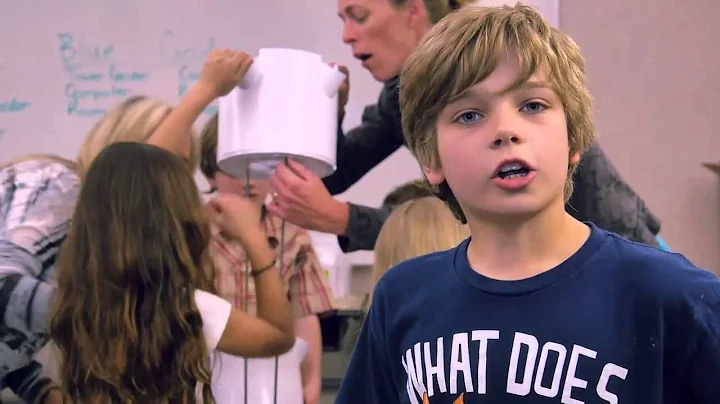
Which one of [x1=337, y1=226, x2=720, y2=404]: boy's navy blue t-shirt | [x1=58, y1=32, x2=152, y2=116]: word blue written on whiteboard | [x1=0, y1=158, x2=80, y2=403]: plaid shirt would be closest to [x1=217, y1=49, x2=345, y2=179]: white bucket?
[x1=0, y1=158, x2=80, y2=403]: plaid shirt

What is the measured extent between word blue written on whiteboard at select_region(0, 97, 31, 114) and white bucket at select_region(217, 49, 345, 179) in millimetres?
517

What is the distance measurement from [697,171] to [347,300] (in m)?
0.75

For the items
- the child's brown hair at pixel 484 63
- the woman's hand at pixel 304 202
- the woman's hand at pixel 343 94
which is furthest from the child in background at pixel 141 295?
the child's brown hair at pixel 484 63

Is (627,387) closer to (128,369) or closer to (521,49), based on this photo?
(521,49)

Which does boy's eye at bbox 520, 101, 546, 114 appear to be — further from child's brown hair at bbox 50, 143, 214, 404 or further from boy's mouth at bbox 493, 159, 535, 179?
child's brown hair at bbox 50, 143, 214, 404

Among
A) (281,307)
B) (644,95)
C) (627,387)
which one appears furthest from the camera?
(644,95)

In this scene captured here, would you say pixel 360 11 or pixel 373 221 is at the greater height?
pixel 360 11

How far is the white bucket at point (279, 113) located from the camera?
3.36 feet

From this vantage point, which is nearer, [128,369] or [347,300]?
[128,369]

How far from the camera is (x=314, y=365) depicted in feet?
4.04

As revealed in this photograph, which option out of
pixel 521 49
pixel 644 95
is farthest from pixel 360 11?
pixel 521 49

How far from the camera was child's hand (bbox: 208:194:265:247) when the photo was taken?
1.14 m

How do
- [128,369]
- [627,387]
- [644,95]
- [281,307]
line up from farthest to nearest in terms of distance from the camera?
[644,95], [281,307], [128,369], [627,387]

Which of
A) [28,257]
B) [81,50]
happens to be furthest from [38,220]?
[81,50]
